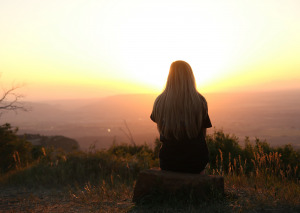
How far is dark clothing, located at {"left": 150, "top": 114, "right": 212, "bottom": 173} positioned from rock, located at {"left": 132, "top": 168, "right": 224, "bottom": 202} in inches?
5.2

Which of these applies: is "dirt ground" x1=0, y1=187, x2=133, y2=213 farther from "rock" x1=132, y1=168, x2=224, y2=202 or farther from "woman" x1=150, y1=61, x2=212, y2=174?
"woman" x1=150, y1=61, x2=212, y2=174

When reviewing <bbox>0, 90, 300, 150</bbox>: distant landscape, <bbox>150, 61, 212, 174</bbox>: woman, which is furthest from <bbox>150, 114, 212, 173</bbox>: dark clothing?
<bbox>0, 90, 300, 150</bbox>: distant landscape

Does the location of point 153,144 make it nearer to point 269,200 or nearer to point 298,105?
point 269,200

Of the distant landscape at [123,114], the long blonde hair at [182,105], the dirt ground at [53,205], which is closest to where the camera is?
the long blonde hair at [182,105]

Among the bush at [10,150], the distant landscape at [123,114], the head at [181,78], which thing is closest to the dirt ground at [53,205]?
the head at [181,78]

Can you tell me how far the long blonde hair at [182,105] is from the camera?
3.01 meters

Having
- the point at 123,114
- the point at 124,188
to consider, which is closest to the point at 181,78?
the point at 124,188

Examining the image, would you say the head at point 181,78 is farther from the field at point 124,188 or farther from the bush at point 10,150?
the bush at point 10,150

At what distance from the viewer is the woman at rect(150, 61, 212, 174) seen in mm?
3016

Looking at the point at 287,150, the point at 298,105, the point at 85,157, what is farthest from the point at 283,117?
the point at 85,157

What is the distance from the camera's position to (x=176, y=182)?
3.03 meters

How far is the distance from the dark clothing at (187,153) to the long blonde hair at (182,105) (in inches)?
4.1

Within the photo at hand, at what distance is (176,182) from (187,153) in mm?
458

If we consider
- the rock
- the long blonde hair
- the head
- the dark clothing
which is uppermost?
the head
